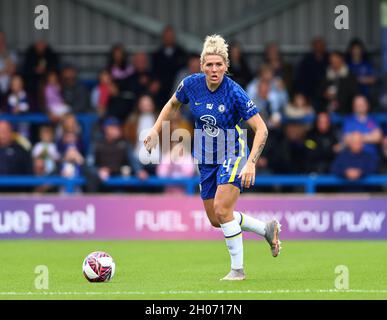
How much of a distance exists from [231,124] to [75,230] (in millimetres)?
6600

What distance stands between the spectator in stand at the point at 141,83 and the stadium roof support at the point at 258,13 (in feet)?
8.86

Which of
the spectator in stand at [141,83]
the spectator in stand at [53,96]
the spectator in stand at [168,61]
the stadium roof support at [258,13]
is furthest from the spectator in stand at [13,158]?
the stadium roof support at [258,13]

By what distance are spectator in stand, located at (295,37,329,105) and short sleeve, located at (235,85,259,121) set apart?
913cm

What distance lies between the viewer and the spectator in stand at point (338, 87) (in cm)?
1873

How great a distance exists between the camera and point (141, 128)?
1802cm

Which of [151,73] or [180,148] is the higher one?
[151,73]

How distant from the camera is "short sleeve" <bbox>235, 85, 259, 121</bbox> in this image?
1035 cm

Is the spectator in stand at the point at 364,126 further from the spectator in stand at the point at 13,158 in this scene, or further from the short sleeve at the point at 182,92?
the short sleeve at the point at 182,92

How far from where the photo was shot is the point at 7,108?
63.3 feet

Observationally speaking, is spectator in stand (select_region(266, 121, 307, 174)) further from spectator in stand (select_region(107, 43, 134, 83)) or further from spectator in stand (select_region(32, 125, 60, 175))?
spectator in stand (select_region(32, 125, 60, 175))

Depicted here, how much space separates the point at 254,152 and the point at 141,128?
26.1ft

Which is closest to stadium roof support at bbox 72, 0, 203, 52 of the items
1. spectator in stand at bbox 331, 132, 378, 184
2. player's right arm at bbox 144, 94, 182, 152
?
spectator in stand at bbox 331, 132, 378, 184
